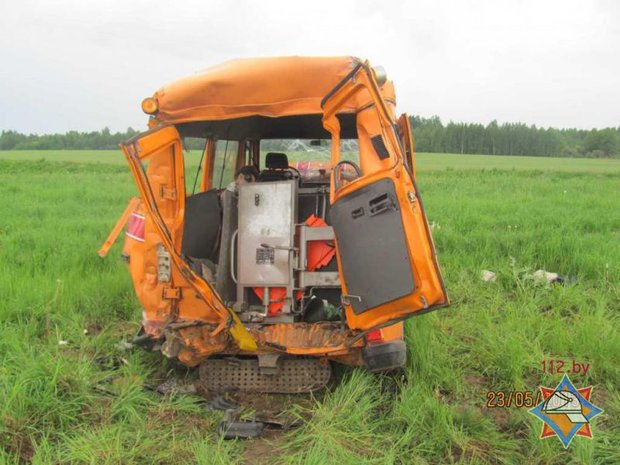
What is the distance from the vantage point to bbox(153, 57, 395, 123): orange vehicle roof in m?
3.13

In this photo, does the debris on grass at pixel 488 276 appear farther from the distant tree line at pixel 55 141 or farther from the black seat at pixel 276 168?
the distant tree line at pixel 55 141

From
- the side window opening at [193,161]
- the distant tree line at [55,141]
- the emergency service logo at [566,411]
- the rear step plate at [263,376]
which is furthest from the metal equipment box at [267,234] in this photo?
the distant tree line at [55,141]

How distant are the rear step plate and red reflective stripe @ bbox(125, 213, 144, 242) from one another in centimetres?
98

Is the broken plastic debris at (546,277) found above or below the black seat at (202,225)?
below

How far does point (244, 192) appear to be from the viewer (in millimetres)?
3943

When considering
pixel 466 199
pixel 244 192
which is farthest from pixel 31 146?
pixel 244 192

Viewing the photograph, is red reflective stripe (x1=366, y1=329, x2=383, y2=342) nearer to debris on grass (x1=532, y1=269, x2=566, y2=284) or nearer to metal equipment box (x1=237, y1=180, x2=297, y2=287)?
metal equipment box (x1=237, y1=180, x2=297, y2=287)

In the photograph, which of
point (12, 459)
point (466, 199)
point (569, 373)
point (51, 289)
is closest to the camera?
point (12, 459)

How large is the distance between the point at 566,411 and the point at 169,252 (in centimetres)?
256

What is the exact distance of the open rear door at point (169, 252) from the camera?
3.23m

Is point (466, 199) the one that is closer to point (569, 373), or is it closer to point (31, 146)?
point (569, 373)

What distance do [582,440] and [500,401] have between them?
65cm

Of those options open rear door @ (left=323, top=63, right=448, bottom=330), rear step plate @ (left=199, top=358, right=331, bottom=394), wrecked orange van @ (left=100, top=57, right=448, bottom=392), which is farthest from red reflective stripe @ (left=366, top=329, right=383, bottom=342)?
rear step plate @ (left=199, top=358, right=331, bottom=394)

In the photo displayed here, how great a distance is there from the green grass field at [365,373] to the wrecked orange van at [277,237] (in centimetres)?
36
